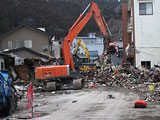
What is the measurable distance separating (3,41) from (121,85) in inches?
981

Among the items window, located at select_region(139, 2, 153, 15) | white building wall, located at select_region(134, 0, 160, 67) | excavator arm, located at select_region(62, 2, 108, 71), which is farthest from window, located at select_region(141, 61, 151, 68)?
excavator arm, located at select_region(62, 2, 108, 71)

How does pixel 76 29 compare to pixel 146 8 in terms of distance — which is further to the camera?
pixel 146 8

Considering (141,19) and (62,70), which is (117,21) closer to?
(141,19)

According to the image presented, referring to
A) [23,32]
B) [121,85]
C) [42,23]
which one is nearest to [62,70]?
[121,85]

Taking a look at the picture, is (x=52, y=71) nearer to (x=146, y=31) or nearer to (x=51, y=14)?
(x=146, y=31)

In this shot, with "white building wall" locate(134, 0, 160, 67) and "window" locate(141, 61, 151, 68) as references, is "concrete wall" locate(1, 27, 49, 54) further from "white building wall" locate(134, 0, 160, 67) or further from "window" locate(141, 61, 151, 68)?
"window" locate(141, 61, 151, 68)

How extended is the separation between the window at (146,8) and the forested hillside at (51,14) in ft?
142

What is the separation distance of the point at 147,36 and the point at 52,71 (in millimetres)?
14864

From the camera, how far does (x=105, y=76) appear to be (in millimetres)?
29234

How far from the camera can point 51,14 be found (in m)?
100

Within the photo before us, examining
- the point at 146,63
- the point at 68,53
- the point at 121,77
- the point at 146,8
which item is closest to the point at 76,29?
the point at 68,53

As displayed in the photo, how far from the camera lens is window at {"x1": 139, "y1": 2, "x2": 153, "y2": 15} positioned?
33969mm

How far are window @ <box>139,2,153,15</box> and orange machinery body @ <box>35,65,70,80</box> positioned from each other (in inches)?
562

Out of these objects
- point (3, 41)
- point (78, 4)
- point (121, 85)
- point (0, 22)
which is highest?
point (78, 4)
